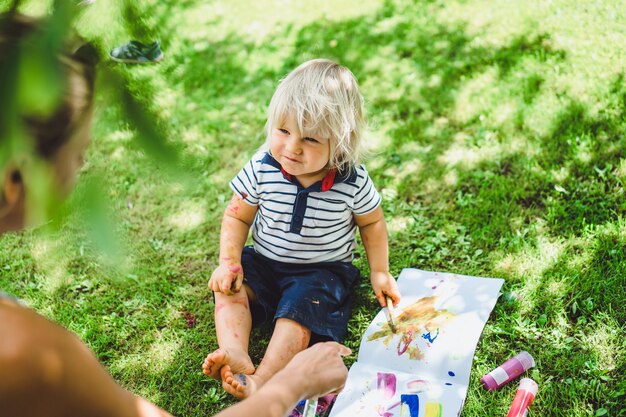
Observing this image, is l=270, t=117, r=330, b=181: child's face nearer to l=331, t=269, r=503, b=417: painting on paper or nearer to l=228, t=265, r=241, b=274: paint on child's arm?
l=228, t=265, r=241, b=274: paint on child's arm

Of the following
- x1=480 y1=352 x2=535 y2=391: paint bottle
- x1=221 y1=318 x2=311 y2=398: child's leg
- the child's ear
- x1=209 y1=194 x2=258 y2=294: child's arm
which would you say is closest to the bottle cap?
x1=480 y1=352 x2=535 y2=391: paint bottle

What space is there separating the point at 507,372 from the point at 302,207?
2.93ft

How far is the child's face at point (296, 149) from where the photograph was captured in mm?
1962

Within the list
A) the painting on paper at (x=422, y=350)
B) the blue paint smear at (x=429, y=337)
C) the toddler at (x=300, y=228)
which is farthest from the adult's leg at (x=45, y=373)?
the blue paint smear at (x=429, y=337)

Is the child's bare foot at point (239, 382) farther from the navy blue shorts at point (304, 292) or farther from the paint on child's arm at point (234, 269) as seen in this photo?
the paint on child's arm at point (234, 269)

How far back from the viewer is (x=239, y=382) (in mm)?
1742

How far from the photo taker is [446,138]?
3.08 m

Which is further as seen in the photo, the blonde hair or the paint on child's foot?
the blonde hair

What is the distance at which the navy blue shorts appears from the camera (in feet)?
6.72

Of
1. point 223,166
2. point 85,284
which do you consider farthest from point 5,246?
point 223,166

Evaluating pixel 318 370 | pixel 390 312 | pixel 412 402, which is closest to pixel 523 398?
pixel 412 402

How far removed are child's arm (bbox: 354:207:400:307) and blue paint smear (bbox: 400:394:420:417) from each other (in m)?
0.41

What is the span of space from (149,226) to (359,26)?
2.33 metres

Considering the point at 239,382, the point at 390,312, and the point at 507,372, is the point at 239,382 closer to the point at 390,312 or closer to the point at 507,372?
the point at 390,312
